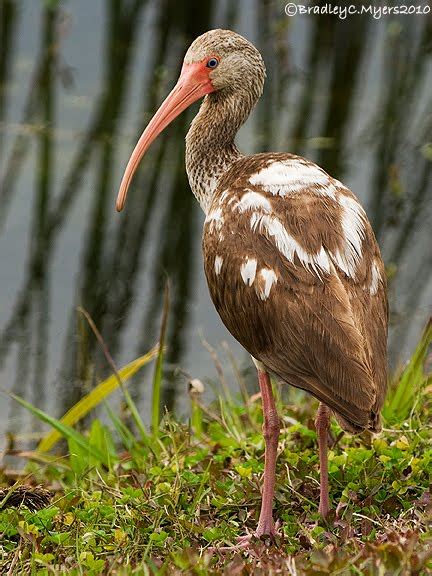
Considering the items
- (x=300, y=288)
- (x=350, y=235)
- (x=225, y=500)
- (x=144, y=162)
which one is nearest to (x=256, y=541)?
(x=225, y=500)

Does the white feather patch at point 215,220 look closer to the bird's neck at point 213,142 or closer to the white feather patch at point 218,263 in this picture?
the white feather patch at point 218,263

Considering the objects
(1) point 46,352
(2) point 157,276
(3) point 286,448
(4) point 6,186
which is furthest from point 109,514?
(4) point 6,186

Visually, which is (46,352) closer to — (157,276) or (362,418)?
(157,276)

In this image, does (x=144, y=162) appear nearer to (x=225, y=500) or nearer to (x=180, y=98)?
(x=180, y=98)

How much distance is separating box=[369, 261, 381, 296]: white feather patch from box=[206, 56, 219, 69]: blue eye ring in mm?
1293

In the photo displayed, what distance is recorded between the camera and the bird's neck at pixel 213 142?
5238 millimetres

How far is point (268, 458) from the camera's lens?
15.2 feet

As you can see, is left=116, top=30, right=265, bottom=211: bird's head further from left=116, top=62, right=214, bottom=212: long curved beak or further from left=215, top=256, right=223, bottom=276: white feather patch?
left=215, top=256, right=223, bottom=276: white feather patch

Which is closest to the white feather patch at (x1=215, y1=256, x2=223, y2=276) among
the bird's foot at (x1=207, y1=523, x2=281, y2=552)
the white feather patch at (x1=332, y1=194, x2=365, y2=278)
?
the white feather patch at (x1=332, y1=194, x2=365, y2=278)

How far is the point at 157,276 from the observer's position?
777 cm

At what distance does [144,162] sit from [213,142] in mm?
3490

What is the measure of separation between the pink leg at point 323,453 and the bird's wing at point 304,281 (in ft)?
1.41

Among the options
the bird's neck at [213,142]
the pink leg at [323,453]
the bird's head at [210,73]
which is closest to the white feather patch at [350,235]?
the pink leg at [323,453]

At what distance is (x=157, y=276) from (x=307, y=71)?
8.68 feet
